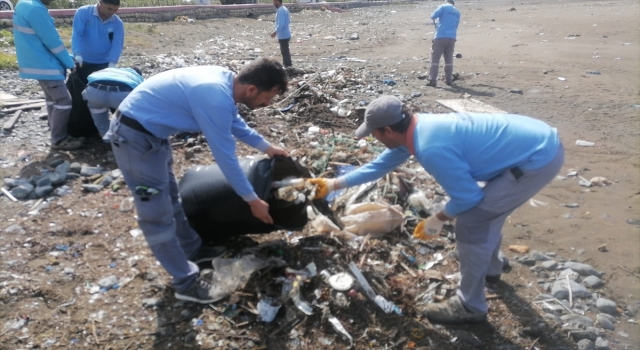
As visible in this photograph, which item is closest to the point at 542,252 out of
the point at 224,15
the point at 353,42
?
the point at 353,42

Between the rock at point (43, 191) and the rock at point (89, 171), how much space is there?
1.34 ft

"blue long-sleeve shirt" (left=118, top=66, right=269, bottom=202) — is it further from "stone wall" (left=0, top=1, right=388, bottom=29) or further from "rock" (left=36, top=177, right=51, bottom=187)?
"stone wall" (left=0, top=1, right=388, bottom=29)

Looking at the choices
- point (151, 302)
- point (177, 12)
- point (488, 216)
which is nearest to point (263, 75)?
point (488, 216)

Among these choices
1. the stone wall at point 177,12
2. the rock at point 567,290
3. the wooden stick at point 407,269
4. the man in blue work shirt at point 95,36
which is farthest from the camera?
the stone wall at point 177,12

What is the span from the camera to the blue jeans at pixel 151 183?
268 cm

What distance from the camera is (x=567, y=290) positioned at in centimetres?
332

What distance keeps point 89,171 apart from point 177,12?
53.8ft

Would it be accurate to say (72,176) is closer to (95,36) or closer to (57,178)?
(57,178)

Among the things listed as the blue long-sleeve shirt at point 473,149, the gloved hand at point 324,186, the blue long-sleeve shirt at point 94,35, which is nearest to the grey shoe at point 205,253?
the gloved hand at point 324,186

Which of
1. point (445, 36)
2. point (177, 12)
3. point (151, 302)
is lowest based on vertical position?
point (151, 302)

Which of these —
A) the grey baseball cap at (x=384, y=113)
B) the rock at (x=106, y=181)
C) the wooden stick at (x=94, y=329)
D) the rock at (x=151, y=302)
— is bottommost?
the rock at (x=151, y=302)

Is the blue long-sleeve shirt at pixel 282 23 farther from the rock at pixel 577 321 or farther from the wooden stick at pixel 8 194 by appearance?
the rock at pixel 577 321

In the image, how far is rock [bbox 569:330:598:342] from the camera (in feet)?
9.56

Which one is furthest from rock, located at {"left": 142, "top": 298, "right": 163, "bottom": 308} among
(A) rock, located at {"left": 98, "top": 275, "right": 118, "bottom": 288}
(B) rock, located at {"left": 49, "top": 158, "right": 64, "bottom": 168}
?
(B) rock, located at {"left": 49, "top": 158, "right": 64, "bottom": 168}
